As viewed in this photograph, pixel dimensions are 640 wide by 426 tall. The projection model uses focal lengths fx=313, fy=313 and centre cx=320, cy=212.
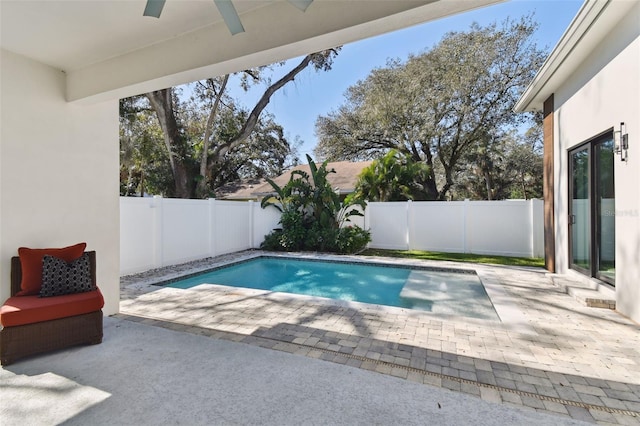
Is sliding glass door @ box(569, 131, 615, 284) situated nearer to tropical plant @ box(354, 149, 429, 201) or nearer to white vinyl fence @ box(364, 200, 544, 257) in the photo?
white vinyl fence @ box(364, 200, 544, 257)

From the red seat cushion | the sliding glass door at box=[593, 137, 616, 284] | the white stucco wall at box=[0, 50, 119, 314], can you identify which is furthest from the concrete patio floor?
the white stucco wall at box=[0, 50, 119, 314]

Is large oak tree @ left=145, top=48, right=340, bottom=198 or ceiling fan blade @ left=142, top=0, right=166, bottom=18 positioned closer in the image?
ceiling fan blade @ left=142, top=0, right=166, bottom=18

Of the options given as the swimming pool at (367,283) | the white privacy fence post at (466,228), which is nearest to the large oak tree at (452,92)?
the white privacy fence post at (466,228)

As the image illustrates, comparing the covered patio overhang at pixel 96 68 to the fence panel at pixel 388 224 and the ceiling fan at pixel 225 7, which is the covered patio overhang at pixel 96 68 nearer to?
the ceiling fan at pixel 225 7

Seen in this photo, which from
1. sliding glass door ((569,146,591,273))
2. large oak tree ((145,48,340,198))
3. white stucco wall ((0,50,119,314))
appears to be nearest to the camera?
white stucco wall ((0,50,119,314))

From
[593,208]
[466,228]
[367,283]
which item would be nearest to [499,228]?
[466,228]

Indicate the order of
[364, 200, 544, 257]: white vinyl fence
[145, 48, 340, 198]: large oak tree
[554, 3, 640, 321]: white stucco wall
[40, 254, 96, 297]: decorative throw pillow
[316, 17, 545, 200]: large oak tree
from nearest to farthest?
[40, 254, 96, 297]: decorative throw pillow < [554, 3, 640, 321]: white stucco wall < [364, 200, 544, 257]: white vinyl fence < [316, 17, 545, 200]: large oak tree < [145, 48, 340, 198]: large oak tree

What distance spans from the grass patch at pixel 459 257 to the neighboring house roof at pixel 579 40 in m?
4.86

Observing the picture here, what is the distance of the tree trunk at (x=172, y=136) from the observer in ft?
47.6

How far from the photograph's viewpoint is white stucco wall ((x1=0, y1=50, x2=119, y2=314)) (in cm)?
407

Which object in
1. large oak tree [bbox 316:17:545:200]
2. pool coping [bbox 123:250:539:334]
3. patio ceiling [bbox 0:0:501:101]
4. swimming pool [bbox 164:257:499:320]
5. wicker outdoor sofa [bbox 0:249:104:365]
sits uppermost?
large oak tree [bbox 316:17:545:200]

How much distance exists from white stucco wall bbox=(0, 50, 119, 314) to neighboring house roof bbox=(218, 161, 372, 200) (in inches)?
492

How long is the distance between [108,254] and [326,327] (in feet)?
12.3

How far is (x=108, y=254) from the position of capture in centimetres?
514
